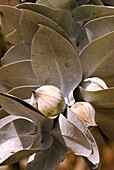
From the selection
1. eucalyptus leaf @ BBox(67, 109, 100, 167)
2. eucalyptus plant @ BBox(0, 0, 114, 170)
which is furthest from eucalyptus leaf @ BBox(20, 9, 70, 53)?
eucalyptus leaf @ BBox(67, 109, 100, 167)

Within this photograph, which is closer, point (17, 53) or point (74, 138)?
point (74, 138)

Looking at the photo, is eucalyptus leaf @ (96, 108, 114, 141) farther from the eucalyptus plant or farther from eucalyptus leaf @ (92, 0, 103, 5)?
eucalyptus leaf @ (92, 0, 103, 5)

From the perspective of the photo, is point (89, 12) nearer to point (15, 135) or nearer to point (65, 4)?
point (65, 4)

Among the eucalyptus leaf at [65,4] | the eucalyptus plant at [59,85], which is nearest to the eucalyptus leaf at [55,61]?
the eucalyptus plant at [59,85]

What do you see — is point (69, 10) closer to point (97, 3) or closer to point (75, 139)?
point (97, 3)

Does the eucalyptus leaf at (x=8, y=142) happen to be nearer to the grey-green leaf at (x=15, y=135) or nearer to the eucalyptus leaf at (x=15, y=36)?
the grey-green leaf at (x=15, y=135)

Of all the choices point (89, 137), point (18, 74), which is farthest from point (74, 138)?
point (18, 74)

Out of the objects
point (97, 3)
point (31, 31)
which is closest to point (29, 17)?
point (31, 31)
